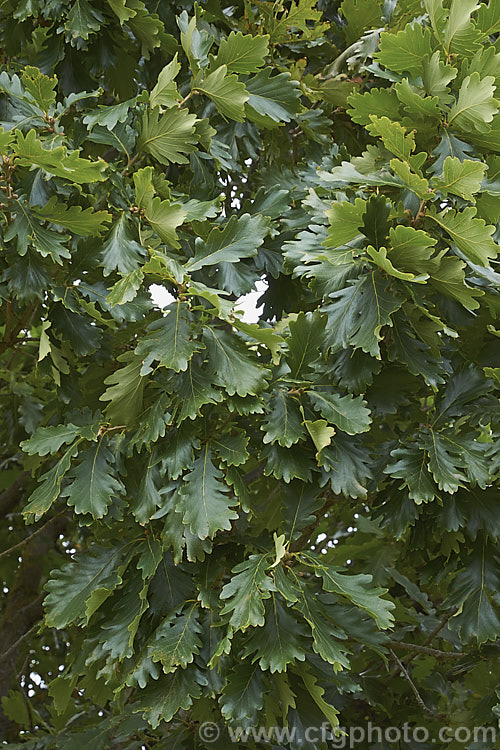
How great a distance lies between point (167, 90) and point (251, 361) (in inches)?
23.5

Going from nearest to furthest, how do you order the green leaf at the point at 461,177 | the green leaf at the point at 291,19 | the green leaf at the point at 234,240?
the green leaf at the point at 461,177 → the green leaf at the point at 234,240 → the green leaf at the point at 291,19

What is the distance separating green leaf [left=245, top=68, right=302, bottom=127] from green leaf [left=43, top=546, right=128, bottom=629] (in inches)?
41.7

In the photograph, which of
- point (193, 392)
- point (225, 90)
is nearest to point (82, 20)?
point (225, 90)

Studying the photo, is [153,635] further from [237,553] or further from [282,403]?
[282,403]

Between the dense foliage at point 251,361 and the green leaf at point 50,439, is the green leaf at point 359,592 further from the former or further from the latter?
the green leaf at point 50,439

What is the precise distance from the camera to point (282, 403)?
5.33 feet

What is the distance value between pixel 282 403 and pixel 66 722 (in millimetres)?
1603

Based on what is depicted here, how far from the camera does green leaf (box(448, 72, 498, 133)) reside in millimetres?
1524

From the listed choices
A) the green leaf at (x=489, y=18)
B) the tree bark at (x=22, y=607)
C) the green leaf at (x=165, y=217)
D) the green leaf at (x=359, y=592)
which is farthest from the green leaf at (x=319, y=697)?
the tree bark at (x=22, y=607)

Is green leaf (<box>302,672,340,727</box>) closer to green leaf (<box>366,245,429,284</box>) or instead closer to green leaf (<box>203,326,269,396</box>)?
green leaf (<box>203,326,269,396</box>)

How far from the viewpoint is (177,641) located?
5.24 feet

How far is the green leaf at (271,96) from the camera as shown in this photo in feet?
6.35

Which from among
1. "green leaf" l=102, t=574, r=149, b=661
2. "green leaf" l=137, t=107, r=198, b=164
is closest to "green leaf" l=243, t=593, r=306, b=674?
"green leaf" l=102, t=574, r=149, b=661

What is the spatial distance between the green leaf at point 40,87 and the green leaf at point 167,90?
0.21 meters
